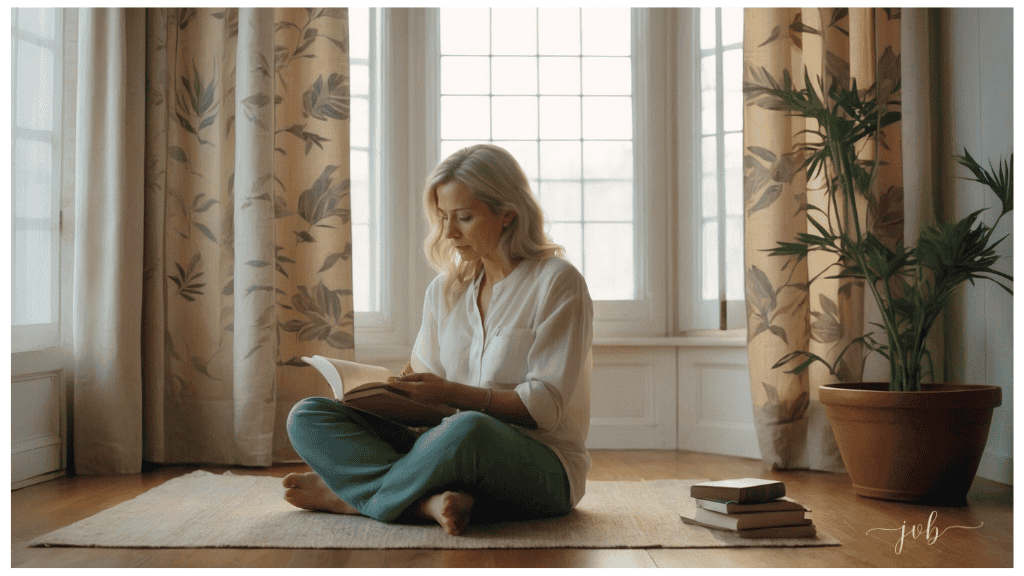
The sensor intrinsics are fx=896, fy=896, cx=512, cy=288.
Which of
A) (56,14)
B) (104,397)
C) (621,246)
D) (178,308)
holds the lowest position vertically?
(104,397)

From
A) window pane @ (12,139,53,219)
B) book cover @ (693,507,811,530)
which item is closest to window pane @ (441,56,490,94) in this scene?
window pane @ (12,139,53,219)

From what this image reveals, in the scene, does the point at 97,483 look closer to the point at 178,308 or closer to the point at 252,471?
the point at 252,471

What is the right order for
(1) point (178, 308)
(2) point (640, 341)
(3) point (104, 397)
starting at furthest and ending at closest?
(2) point (640, 341)
(1) point (178, 308)
(3) point (104, 397)

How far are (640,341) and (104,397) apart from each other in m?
2.01

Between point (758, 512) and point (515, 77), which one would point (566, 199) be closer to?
point (515, 77)

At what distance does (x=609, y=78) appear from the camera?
3.77 meters

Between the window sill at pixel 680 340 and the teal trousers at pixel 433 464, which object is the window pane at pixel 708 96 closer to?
the window sill at pixel 680 340

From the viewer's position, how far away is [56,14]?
10.2 ft

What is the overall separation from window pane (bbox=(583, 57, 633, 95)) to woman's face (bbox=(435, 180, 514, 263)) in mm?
1672

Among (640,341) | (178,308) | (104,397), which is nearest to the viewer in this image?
(104,397)

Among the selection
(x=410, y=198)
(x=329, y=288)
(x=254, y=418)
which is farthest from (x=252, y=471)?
(x=410, y=198)

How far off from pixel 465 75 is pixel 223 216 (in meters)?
1.17

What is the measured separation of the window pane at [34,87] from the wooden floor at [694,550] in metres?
1.20

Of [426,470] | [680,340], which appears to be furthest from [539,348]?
[680,340]
